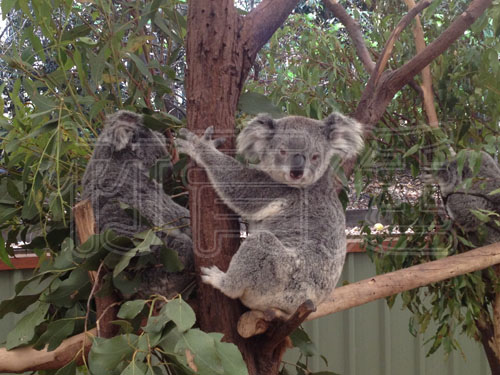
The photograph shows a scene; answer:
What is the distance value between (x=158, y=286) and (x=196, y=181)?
0.39 m

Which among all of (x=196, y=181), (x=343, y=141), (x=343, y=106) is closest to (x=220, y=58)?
(x=196, y=181)

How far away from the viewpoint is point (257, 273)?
1379mm

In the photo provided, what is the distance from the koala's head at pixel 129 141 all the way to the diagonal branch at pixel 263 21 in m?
0.52

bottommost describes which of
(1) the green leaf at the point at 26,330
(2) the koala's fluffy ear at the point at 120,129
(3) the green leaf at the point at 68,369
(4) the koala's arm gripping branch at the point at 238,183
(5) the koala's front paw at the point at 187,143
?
(3) the green leaf at the point at 68,369

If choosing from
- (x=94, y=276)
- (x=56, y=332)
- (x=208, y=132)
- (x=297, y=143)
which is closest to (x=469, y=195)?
(x=297, y=143)

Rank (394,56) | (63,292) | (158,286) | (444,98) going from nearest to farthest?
(63,292) → (158,286) → (444,98) → (394,56)

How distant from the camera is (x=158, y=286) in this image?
5.04 ft

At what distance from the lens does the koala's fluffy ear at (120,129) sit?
5.37 ft

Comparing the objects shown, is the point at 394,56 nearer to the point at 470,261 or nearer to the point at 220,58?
the point at 470,261

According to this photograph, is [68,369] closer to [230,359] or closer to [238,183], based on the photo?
[230,359]

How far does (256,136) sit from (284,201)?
0.23 meters

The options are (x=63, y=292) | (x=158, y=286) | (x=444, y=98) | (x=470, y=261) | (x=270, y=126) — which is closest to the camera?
(x=63, y=292)

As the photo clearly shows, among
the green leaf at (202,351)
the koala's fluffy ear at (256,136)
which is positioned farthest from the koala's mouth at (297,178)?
the green leaf at (202,351)

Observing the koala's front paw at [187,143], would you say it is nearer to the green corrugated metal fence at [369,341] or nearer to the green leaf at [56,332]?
the green leaf at [56,332]
